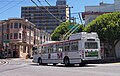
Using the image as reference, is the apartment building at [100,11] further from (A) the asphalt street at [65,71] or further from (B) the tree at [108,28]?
(A) the asphalt street at [65,71]

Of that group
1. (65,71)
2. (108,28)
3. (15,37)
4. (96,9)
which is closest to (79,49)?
(65,71)

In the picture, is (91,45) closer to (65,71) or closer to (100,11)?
(65,71)

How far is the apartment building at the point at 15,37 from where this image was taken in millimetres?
79812

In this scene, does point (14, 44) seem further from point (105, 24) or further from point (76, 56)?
point (76, 56)

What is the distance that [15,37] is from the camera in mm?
79875

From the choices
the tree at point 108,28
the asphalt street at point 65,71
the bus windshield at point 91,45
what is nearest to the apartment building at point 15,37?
the tree at point 108,28

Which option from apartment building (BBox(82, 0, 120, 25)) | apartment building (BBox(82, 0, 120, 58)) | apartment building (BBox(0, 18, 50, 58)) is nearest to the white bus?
apartment building (BBox(82, 0, 120, 58))

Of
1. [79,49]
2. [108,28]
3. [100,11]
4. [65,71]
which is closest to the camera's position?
[65,71]

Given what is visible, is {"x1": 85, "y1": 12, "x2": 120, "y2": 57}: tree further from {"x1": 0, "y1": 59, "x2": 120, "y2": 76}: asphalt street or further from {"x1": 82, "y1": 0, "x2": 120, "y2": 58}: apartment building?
{"x1": 0, "y1": 59, "x2": 120, "y2": 76}: asphalt street

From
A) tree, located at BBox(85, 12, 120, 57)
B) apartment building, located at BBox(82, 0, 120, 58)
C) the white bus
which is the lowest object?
the white bus

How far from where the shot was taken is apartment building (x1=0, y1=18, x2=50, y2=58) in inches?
3142

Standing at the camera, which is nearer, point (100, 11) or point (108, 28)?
point (108, 28)

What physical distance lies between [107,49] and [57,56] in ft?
55.6

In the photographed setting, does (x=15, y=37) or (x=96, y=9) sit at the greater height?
(x=96, y=9)
